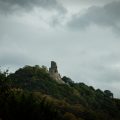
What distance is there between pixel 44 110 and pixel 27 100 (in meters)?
5.67

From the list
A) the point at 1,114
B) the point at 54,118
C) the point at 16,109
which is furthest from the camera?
the point at 54,118

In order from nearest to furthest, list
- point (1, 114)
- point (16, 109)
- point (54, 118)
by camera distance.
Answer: point (1, 114), point (16, 109), point (54, 118)

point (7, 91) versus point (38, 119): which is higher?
point (7, 91)

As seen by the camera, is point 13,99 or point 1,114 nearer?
point 1,114

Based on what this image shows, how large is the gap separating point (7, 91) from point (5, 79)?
337 cm

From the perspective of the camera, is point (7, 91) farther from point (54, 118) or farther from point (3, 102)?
point (54, 118)

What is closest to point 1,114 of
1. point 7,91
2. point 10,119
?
point 10,119

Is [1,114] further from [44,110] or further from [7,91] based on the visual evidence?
[44,110]

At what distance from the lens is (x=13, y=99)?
4845 inches

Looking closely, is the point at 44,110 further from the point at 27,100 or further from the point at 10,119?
the point at 10,119

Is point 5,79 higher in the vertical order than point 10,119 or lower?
higher

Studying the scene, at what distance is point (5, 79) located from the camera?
119250mm

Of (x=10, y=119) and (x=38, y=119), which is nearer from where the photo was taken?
(x=10, y=119)

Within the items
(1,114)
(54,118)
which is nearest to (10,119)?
(1,114)
